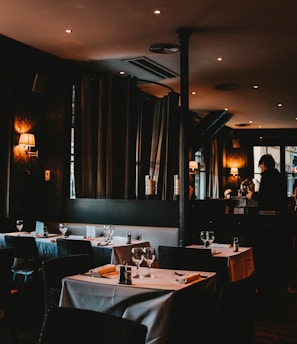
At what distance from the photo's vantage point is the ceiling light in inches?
269

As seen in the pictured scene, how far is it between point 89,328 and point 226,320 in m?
1.40

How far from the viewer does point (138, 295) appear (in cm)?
300

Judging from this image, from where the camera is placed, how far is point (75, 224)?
22.5 feet

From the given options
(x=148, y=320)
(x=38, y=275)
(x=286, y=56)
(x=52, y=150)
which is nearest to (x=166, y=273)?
(x=148, y=320)

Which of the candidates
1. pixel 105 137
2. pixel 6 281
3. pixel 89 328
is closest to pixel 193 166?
pixel 105 137

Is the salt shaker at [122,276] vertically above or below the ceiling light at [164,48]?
below

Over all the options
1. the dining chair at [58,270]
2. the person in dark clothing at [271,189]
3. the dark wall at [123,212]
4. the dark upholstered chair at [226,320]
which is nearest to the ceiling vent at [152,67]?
the dark wall at [123,212]

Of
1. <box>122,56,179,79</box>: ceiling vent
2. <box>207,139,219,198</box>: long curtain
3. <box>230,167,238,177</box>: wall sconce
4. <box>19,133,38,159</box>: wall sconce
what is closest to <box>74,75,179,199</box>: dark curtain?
<box>122,56,179,79</box>: ceiling vent

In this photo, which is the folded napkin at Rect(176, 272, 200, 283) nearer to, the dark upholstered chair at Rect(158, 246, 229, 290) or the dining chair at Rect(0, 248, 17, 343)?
the dark upholstered chair at Rect(158, 246, 229, 290)

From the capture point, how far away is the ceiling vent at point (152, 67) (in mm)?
7707

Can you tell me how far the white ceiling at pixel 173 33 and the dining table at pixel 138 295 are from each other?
129 inches

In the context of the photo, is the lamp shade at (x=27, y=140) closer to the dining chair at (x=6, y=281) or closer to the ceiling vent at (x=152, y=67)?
the ceiling vent at (x=152, y=67)

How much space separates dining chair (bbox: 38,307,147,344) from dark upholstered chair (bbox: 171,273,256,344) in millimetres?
1310

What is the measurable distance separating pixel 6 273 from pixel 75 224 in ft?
9.46
